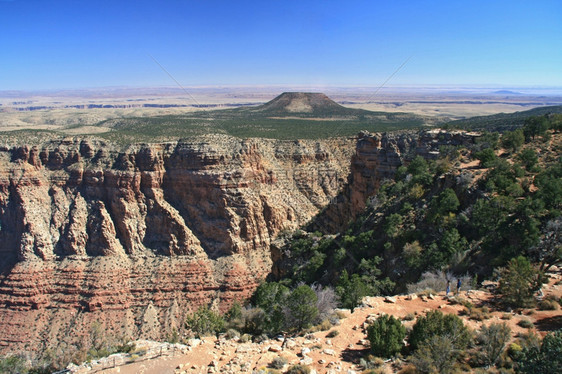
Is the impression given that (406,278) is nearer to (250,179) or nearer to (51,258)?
(250,179)

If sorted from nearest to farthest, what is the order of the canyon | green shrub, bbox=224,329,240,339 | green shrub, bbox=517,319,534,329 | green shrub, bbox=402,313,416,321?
green shrub, bbox=517,319,534,329 < green shrub, bbox=402,313,416,321 < green shrub, bbox=224,329,240,339 < the canyon

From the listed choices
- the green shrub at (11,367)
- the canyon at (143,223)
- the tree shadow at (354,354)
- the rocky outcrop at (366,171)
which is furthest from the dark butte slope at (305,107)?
the tree shadow at (354,354)

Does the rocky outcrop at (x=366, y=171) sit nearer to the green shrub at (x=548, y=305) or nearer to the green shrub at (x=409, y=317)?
the green shrub at (x=409, y=317)

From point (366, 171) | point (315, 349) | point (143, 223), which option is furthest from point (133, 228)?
point (315, 349)

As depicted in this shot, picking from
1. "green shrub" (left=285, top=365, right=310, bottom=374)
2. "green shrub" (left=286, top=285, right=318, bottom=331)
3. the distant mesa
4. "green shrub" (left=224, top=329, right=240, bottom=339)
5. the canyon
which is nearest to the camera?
"green shrub" (left=285, top=365, right=310, bottom=374)

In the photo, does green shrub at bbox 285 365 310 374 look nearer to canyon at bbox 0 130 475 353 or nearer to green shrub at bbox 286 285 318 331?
green shrub at bbox 286 285 318 331

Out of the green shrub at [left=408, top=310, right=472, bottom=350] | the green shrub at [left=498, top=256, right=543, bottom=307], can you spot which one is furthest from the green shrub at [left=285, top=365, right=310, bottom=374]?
the green shrub at [left=498, top=256, right=543, bottom=307]

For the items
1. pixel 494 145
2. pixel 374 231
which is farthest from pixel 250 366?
pixel 494 145
